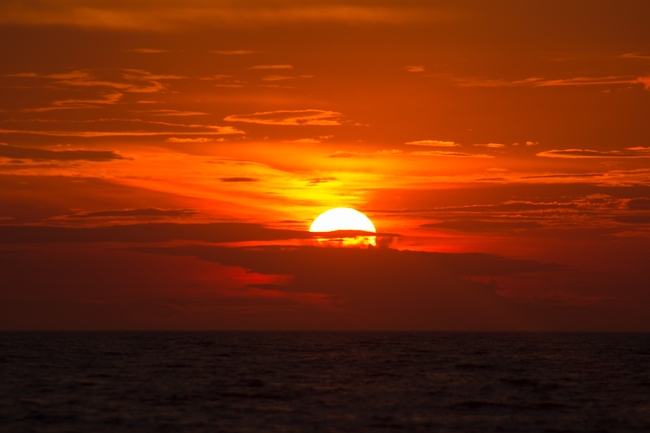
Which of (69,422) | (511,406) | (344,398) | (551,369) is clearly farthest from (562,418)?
(551,369)

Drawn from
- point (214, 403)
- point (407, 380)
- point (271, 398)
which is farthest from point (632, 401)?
point (214, 403)

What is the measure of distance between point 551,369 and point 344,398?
127 ft

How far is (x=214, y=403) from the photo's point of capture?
49.0 meters

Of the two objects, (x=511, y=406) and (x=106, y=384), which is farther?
Answer: (x=106, y=384)

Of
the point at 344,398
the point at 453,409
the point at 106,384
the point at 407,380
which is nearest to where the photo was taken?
the point at 453,409

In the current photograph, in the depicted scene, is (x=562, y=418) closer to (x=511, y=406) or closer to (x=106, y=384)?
(x=511, y=406)

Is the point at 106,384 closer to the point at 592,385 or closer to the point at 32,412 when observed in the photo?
the point at 32,412

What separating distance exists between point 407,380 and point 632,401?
1904cm

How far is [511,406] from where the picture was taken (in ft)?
164

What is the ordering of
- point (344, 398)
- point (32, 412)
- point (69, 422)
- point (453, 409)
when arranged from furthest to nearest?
1. point (344, 398)
2. point (453, 409)
3. point (32, 412)
4. point (69, 422)

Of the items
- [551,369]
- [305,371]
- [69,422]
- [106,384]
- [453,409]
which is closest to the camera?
[69,422]

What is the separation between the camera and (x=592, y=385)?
2510 inches

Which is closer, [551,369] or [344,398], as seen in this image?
[344,398]

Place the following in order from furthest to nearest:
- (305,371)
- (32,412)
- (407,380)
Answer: (305,371)
(407,380)
(32,412)
